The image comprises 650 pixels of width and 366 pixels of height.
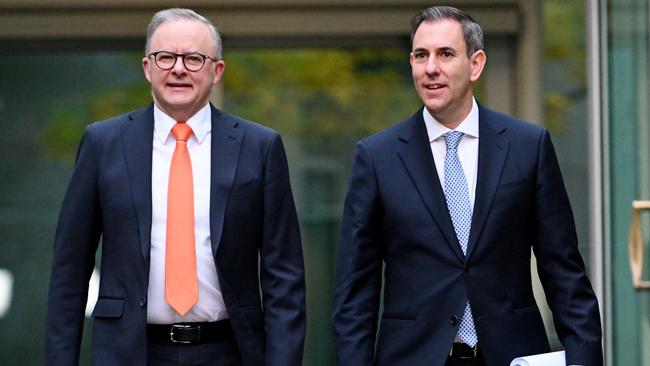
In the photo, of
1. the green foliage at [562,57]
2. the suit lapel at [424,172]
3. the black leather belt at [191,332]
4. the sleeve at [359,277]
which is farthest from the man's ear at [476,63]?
the green foliage at [562,57]

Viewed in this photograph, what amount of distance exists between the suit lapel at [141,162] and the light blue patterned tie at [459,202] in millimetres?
1016

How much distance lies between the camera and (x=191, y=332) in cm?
518

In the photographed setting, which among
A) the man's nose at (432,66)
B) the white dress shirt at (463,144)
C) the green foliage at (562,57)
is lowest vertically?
the white dress shirt at (463,144)

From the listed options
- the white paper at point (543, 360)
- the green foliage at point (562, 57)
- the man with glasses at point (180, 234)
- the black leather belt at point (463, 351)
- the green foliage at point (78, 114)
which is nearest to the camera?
the white paper at point (543, 360)

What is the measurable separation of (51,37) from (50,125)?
594 millimetres

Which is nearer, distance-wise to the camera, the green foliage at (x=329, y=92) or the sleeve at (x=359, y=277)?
the sleeve at (x=359, y=277)

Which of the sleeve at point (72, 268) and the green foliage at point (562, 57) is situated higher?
the green foliage at point (562, 57)

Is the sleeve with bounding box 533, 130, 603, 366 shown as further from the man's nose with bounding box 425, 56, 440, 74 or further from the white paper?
the man's nose with bounding box 425, 56, 440, 74

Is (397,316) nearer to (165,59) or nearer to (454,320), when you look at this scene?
(454,320)

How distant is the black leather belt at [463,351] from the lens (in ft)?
16.7

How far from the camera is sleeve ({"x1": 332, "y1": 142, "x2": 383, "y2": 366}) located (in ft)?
17.0

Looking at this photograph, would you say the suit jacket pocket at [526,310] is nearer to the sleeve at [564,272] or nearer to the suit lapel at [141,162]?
the sleeve at [564,272]

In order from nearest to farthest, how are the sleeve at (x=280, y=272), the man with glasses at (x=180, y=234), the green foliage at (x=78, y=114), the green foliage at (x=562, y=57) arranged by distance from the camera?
the man with glasses at (x=180, y=234)
the sleeve at (x=280, y=272)
the green foliage at (x=78, y=114)
the green foliage at (x=562, y=57)

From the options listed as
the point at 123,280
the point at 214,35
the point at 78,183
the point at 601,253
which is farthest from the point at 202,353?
the point at 601,253
